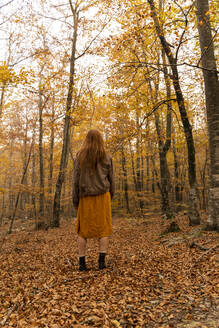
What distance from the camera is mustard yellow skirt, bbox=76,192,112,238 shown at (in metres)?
3.44

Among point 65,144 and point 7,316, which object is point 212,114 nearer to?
point 7,316

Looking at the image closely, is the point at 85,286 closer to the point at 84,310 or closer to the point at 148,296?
the point at 84,310

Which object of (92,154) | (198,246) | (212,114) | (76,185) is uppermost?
(212,114)

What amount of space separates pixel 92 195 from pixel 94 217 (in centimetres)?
35

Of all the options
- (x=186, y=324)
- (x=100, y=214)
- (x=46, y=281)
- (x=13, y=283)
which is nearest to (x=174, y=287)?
(x=186, y=324)

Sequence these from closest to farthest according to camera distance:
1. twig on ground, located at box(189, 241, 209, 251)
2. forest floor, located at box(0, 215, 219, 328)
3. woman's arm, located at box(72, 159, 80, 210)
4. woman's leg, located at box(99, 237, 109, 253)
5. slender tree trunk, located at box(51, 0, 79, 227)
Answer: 1. forest floor, located at box(0, 215, 219, 328)
2. woman's leg, located at box(99, 237, 109, 253)
3. woman's arm, located at box(72, 159, 80, 210)
4. twig on ground, located at box(189, 241, 209, 251)
5. slender tree trunk, located at box(51, 0, 79, 227)

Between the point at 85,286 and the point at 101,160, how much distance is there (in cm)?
183

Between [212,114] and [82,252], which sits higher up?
[212,114]

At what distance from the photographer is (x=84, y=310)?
2211mm

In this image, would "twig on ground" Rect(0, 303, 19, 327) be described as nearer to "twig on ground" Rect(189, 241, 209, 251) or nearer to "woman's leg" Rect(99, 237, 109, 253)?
"woman's leg" Rect(99, 237, 109, 253)

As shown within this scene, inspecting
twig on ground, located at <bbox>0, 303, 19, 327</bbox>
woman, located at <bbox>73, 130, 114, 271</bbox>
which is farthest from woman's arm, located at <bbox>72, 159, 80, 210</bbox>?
twig on ground, located at <bbox>0, 303, 19, 327</bbox>

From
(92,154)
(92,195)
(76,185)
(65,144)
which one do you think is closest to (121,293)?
(92,195)

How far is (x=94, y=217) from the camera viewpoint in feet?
11.3

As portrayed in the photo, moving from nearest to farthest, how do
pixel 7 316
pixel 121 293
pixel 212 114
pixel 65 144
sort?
1. pixel 7 316
2. pixel 121 293
3. pixel 212 114
4. pixel 65 144
